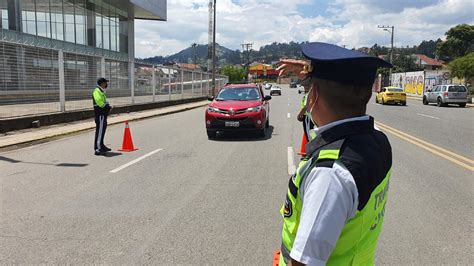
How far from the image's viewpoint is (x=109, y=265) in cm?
399

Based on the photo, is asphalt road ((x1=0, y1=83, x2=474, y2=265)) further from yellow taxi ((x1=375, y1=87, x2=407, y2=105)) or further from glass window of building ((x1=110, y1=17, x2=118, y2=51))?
glass window of building ((x1=110, y1=17, x2=118, y2=51))

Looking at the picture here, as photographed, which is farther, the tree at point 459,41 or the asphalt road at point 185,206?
the tree at point 459,41

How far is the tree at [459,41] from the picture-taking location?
82.0 m

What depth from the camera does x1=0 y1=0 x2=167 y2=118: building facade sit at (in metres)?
13.9

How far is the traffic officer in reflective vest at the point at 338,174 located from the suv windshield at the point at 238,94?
1232 cm

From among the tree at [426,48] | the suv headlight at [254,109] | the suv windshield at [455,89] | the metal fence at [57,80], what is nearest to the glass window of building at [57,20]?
the metal fence at [57,80]

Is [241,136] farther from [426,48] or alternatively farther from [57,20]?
[426,48]

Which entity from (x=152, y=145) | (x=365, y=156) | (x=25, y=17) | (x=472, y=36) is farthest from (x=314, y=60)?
(x=472, y=36)

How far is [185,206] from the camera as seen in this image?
5.90m

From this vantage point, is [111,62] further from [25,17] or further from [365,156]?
[365,156]

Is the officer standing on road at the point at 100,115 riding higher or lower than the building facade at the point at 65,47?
lower

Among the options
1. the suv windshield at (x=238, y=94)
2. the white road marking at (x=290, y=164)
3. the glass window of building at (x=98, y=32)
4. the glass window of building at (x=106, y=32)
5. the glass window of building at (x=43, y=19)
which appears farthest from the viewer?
the glass window of building at (x=106, y=32)

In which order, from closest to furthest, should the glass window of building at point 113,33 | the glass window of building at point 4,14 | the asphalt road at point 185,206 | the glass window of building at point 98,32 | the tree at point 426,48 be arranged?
the asphalt road at point 185,206 → the glass window of building at point 4,14 → the glass window of building at point 98,32 → the glass window of building at point 113,33 → the tree at point 426,48

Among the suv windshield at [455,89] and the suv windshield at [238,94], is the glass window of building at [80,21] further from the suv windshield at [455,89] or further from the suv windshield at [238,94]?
the suv windshield at [455,89]
